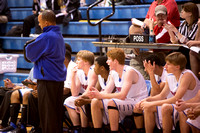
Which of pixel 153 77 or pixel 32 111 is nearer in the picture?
pixel 153 77

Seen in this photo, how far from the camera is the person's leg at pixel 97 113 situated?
14.7ft

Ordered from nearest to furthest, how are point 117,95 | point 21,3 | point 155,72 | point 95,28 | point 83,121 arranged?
point 117,95
point 155,72
point 83,121
point 95,28
point 21,3

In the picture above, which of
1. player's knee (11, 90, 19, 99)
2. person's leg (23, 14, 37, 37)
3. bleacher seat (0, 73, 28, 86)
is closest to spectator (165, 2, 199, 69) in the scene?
player's knee (11, 90, 19, 99)

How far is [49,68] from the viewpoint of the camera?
4176mm

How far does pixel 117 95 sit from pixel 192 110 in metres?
0.99

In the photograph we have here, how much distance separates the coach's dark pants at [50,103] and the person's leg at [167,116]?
1.20 metres

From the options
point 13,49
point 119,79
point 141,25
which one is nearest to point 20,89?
point 119,79

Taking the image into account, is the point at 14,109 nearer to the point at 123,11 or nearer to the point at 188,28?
the point at 188,28

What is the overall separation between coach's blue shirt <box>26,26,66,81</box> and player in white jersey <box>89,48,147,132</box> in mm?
531

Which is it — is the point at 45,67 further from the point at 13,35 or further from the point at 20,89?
the point at 13,35

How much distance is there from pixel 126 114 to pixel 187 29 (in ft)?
4.96

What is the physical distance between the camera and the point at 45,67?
4.17 meters

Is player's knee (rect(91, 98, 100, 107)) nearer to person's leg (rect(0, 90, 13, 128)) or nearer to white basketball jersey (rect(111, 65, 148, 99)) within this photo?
white basketball jersey (rect(111, 65, 148, 99))

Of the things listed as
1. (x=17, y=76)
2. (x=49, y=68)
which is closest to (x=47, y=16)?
(x=49, y=68)
